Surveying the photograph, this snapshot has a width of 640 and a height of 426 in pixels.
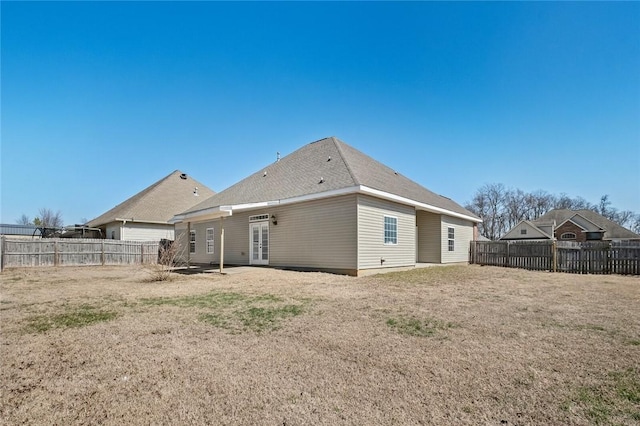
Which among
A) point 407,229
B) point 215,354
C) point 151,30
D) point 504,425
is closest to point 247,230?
point 407,229

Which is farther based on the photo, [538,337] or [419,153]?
[419,153]

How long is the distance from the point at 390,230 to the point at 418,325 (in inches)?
331

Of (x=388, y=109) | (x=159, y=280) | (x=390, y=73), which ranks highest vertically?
(x=390, y=73)

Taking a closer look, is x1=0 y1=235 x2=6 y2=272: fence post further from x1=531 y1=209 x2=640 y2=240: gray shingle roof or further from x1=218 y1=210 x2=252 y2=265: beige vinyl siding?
x1=531 y1=209 x2=640 y2=240: gray shingle roof

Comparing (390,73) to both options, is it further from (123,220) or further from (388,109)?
(123,220)

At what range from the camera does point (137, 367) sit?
137 inches

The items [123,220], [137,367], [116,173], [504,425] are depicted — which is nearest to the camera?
[504,425]

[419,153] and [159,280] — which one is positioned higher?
[419,153]

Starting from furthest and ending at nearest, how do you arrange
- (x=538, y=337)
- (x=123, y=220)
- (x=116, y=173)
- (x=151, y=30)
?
(x=116, y=173) → (x=123, y=220) → (x=151, y=30) → (x=538, y=337)

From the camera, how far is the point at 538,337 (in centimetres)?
446

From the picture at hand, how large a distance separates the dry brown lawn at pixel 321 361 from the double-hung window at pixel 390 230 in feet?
19.3

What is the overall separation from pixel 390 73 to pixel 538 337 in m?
12.9

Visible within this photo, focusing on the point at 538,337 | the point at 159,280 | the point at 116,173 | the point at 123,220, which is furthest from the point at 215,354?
the point at 116,173

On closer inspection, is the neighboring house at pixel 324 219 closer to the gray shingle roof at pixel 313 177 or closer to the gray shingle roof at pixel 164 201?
the gray shingle roof at pixel 313 177
